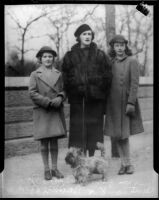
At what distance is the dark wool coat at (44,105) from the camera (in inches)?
157

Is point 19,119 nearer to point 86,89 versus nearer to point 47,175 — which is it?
point 47,175

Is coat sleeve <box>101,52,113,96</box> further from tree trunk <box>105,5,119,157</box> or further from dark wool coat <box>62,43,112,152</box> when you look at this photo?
tree trunk <box>105,5,119,157</box>

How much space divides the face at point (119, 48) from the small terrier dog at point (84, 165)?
1.19 meters

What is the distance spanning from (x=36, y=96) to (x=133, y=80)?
1167 millimetres

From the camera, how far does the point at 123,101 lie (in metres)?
4.09

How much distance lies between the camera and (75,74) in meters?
4.04

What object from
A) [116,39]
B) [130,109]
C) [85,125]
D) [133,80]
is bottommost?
[85,125]

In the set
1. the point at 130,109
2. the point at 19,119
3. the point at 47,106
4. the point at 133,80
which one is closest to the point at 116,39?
the point at 133,80

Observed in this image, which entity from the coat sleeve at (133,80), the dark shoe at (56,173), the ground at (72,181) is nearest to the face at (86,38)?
the coat sleeve at (133,80)

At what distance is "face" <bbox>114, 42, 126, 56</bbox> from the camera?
409cm

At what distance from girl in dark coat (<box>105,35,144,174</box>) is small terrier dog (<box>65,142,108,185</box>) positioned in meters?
0.25

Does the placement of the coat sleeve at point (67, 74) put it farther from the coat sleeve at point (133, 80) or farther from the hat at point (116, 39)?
the coat sleeve at point (133, 80)

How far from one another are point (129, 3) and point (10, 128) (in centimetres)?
206
